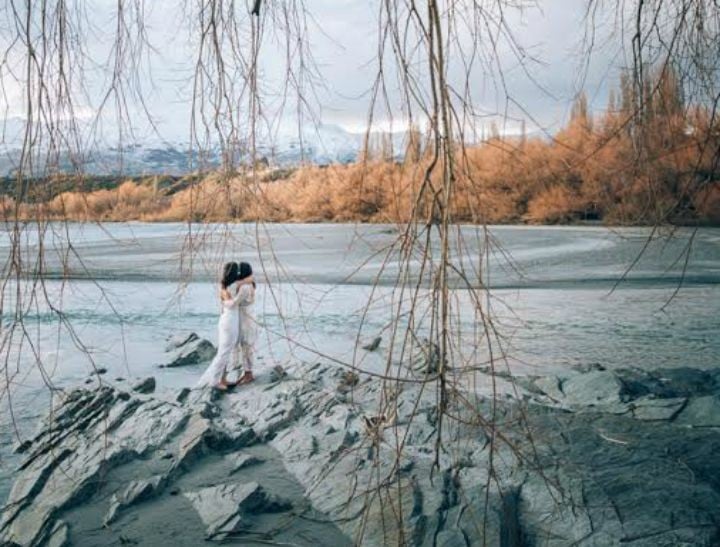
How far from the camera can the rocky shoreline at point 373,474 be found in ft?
10.3

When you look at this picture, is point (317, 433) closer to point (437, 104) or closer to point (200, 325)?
point (437, 104)

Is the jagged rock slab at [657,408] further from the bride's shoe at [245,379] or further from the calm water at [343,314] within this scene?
the bride's shoe at [245,379]

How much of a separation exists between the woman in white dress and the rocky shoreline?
88 centimetres

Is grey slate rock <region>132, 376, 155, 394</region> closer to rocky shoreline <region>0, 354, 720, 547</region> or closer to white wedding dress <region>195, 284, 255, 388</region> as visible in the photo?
white wedding dress <region>195, 284, 255, 388</region>

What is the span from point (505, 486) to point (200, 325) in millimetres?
6462

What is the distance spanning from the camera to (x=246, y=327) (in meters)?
6.20

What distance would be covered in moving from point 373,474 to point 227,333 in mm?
3559

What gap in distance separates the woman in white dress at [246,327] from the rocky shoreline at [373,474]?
2.89 ft

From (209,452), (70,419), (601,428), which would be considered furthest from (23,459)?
(601,428)

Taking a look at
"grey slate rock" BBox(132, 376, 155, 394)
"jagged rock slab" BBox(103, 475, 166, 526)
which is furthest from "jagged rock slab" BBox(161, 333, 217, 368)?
"jagged rock slab" BBox(103, 475, 166, 526)

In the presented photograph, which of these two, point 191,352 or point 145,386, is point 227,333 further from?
point 191,352

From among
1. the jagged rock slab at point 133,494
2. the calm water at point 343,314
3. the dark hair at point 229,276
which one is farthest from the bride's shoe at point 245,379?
the jagged rock slab at point 133,494

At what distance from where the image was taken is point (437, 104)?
57.5 inches

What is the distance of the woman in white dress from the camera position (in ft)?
19.6
